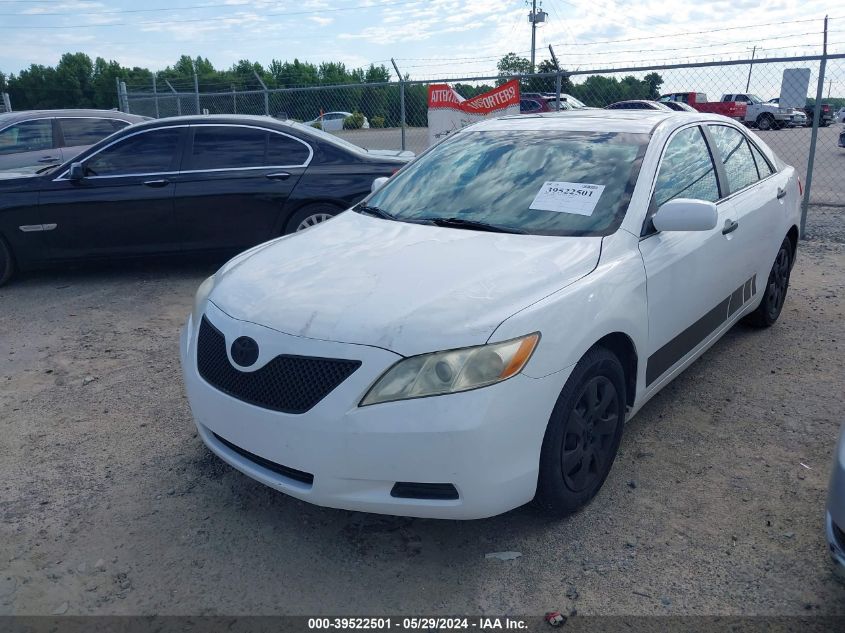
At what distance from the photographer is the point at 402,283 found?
9.45ft

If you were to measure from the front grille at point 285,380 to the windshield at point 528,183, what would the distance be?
49.5 inches

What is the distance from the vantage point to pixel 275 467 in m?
2.79

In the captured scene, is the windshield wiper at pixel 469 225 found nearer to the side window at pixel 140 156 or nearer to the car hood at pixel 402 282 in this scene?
the car hood at pixel 402 282

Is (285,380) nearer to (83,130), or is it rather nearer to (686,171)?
(686,171)

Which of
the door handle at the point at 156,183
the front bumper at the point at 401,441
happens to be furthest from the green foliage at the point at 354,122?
the front bumper at the point at 401,441

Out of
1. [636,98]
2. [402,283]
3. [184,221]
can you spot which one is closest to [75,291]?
[184,221]

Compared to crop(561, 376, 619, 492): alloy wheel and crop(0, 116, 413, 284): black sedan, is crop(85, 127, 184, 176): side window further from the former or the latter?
crop(561, 376, 619, 492): alloy wheel

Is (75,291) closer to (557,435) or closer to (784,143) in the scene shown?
(557,435)

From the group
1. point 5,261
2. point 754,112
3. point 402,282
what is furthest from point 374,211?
point 754,112

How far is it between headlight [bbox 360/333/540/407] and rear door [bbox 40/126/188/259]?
496cm

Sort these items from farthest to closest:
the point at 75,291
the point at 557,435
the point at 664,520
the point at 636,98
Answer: the point at 636,98 → the point at 75,291 → the point at 664,520 → the point at 557,435

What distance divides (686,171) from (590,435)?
1.71 m

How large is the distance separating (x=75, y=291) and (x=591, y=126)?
5.01 m

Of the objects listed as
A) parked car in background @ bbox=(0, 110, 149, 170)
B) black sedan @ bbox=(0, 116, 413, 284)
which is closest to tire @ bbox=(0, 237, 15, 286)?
black sedan @ bbox=(0, 116, 413, 284)
